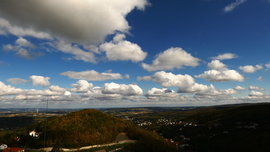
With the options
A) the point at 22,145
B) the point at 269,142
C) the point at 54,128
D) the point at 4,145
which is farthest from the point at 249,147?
the point at 4,145

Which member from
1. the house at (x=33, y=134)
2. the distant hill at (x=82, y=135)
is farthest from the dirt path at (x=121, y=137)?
the house at (x=33, y=134)

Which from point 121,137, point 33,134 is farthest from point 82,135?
point 33,134

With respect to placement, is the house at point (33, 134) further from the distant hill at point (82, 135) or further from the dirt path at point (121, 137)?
the dirt path at point (121, 137)

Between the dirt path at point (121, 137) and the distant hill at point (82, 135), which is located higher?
the distant hill at point (82, 135)

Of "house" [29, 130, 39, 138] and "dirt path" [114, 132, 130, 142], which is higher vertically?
"house" [29, 130, 39, 138]

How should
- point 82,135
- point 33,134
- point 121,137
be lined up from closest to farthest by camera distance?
point 82,135
point 33,134
point 121,137

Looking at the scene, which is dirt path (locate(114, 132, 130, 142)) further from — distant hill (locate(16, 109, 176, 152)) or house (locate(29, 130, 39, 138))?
house (locate(29, 130, 39, 138))

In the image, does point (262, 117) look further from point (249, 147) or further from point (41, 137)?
point (41, 137)

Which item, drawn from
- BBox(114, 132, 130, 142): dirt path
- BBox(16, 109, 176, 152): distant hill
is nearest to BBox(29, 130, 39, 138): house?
BBox(16, 109, 176, 152): distant hill

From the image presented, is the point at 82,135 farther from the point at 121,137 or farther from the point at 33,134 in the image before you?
the point at 33,134
